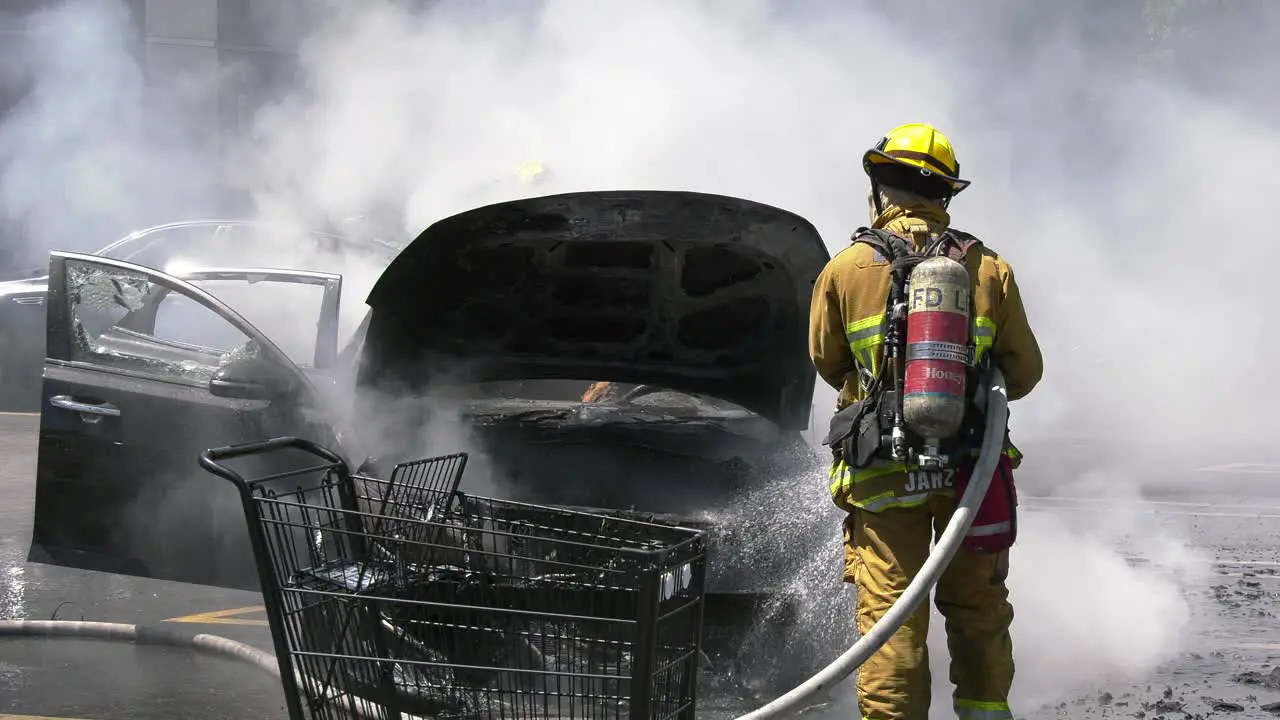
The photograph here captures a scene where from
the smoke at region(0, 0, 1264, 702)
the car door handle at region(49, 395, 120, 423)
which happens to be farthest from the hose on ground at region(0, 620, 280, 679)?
the smoke at region(0, 0, 1264, 702)

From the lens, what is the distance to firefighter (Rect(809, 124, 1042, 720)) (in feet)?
10.6

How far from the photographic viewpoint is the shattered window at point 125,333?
548 cm

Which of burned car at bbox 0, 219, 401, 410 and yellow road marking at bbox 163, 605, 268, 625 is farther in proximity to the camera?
burned car at bbox 0, 219, 401, 410

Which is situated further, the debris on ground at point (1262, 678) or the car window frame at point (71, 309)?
the car window frame at point (71, 309)

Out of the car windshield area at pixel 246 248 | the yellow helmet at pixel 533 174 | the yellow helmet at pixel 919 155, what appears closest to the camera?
the yellow helmet at pixel 919 155

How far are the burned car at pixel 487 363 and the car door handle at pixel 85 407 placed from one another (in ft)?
0.03

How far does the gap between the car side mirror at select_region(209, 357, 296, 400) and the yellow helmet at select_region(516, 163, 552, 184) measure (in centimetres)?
419

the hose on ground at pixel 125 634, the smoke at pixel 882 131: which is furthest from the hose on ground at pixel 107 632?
the smoke at pixel 882 131

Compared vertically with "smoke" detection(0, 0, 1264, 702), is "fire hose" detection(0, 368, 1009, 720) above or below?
below

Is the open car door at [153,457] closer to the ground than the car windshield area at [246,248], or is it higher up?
closer to the ground

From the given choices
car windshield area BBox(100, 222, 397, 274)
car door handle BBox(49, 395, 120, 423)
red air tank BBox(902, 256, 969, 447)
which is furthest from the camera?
car windshield area BBox(100, 222, 397, 274)

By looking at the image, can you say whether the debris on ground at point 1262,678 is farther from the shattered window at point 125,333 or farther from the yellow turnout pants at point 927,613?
the shattered window at point 125,333

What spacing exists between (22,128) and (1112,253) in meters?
15.1

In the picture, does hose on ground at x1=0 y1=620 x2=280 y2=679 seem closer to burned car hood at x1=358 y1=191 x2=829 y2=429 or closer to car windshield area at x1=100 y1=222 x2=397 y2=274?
burned car hood at x1=358 y1=191 x2=829 y2=429
